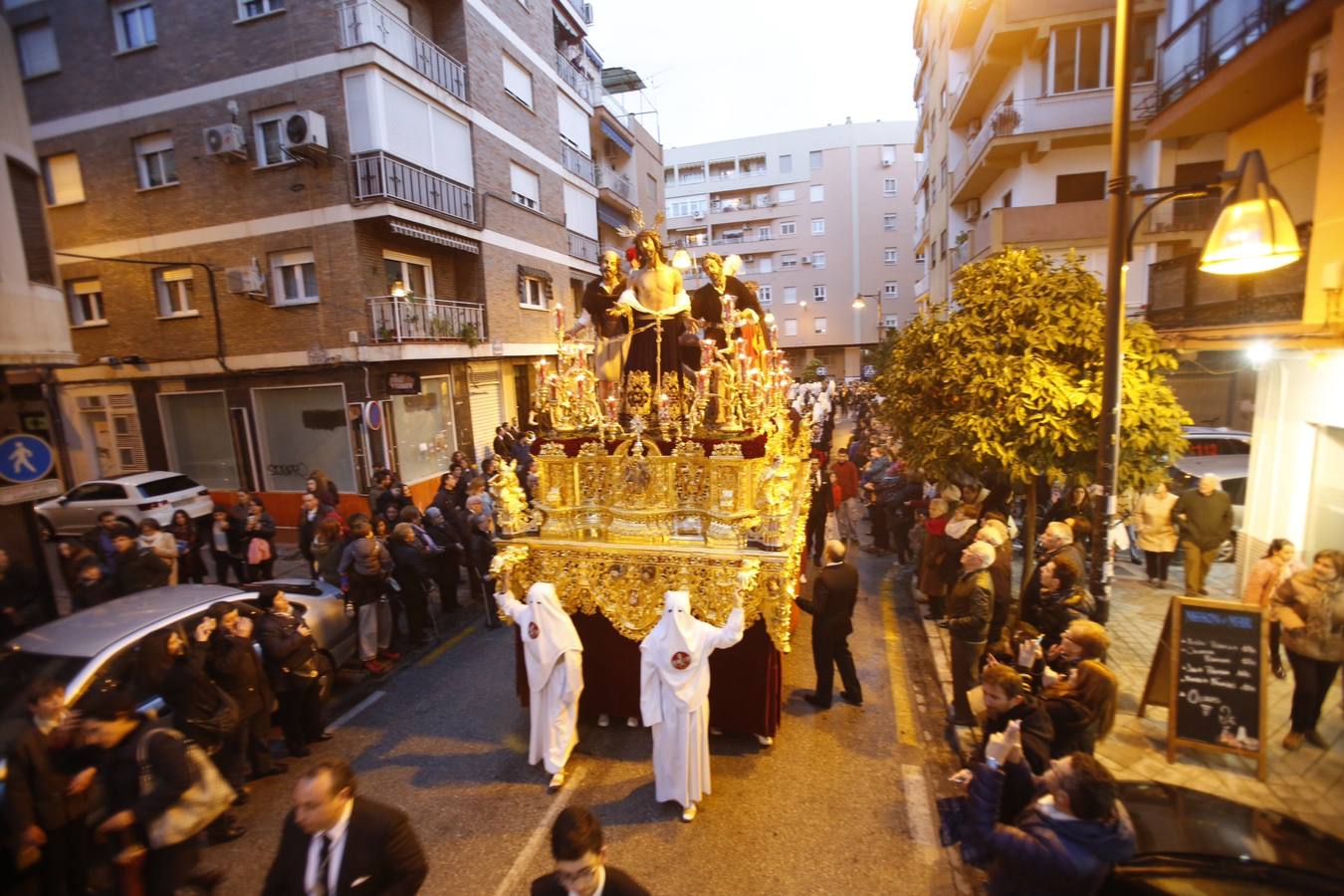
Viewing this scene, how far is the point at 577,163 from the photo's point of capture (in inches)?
901

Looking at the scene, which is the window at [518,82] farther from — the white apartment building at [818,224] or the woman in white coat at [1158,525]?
the white apartment building at [818,224]

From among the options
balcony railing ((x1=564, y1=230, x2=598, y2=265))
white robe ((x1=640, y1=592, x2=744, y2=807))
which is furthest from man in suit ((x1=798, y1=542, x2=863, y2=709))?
balcony railing ((x1=564, y1=230, x2=598, y2=265))

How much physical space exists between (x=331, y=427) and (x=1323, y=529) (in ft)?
55.4

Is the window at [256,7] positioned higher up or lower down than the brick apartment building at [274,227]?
higher up

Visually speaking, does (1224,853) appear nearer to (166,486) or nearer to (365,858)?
(365,858)

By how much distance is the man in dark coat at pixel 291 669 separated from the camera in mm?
5379

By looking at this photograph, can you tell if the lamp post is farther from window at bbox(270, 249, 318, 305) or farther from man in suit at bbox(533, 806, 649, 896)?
window at bbox(270, 249, 318, 305)

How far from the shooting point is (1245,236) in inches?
154

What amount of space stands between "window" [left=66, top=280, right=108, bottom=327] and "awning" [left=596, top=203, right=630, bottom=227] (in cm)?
1610

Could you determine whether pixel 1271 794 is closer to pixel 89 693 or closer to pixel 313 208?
pixel 89 693

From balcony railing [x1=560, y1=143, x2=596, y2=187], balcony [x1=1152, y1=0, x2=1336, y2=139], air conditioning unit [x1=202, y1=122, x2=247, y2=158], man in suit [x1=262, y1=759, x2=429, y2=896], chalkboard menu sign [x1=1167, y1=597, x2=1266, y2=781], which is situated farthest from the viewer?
balcony railing [x1=560, y1=143, x2=596, y2=187]

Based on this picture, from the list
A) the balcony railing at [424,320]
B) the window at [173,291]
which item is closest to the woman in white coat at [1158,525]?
the balcony railing at [424,320]

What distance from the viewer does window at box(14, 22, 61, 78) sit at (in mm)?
14914

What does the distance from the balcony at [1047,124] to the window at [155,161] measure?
20309mm
